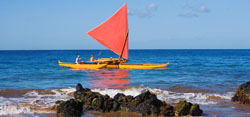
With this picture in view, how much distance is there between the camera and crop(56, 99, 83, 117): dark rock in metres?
9.88

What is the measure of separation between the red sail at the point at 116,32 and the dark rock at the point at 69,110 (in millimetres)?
23055

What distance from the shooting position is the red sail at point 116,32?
33422mm

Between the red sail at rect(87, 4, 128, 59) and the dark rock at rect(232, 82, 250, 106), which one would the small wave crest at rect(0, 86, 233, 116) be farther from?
the red sail at rect(87, 4, 128, 59)

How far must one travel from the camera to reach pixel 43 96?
14.5 m

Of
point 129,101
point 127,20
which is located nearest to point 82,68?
point 127,20

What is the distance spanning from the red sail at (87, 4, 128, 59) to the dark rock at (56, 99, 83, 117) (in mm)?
23055

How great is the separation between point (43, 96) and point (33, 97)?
46cm

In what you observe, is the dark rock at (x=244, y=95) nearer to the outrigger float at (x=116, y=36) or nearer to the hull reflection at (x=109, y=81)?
the hull reflection at (x=109, y=81)

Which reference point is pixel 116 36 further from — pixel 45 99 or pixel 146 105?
pixel 146 105

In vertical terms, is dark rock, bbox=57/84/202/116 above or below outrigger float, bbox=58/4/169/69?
below

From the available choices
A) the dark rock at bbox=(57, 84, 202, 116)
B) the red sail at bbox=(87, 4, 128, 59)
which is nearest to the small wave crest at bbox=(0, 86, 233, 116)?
the dark rock at bbox=(57, 84, 202, 116)

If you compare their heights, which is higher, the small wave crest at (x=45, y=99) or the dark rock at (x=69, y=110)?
the dark rock at (x=69, y=110)

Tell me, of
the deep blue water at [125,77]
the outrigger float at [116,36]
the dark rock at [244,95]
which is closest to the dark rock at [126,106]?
the dark rock at [244,95]

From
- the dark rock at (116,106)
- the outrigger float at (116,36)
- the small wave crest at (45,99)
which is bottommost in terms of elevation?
the small wave crest at (45,99)
